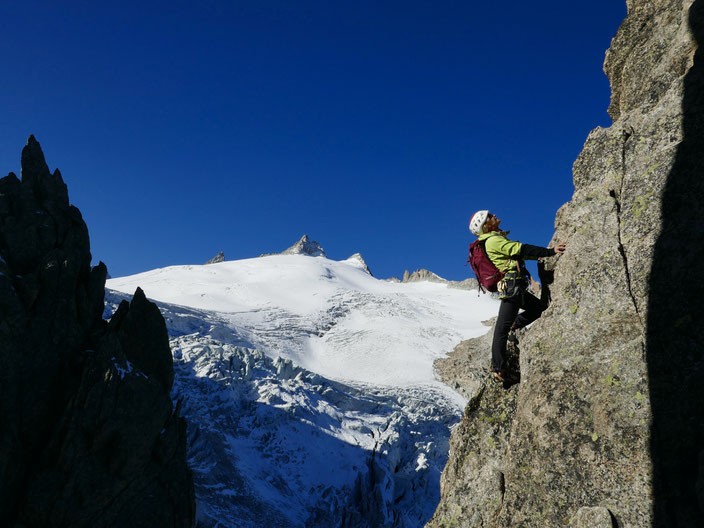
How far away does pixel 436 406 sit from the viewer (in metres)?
51.7

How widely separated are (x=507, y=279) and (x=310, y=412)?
140 feet

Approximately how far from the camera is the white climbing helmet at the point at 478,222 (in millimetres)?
7988

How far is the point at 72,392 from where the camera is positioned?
25.0m

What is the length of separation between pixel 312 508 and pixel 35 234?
2902cm

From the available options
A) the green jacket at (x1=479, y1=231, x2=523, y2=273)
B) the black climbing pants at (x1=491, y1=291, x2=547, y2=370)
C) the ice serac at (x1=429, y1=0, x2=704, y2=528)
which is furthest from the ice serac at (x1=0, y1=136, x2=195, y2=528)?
the green jacket at (x1=479, y1=231, x2=523, y2=273)

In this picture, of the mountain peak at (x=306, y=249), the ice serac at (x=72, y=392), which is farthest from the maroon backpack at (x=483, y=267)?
the mountain peak at (x=306, y=249)

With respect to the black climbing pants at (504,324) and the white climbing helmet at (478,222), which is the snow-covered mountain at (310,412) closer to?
the black climbing pants at (504,324)

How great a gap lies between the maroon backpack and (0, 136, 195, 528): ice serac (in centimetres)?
2309

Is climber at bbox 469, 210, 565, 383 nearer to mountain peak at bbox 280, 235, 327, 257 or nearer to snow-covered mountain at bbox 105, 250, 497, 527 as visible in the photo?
snow-covered mountain at bbox 105, 250, 497, 527

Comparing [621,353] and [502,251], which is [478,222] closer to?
[502,251]

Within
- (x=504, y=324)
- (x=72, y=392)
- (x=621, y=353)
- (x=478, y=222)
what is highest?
(x=478, y=222)

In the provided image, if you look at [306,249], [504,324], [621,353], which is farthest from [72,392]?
[306,249]

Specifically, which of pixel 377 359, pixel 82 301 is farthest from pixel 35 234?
pixel 377 359

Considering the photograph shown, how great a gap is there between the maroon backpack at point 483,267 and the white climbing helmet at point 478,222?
6.7 inches
